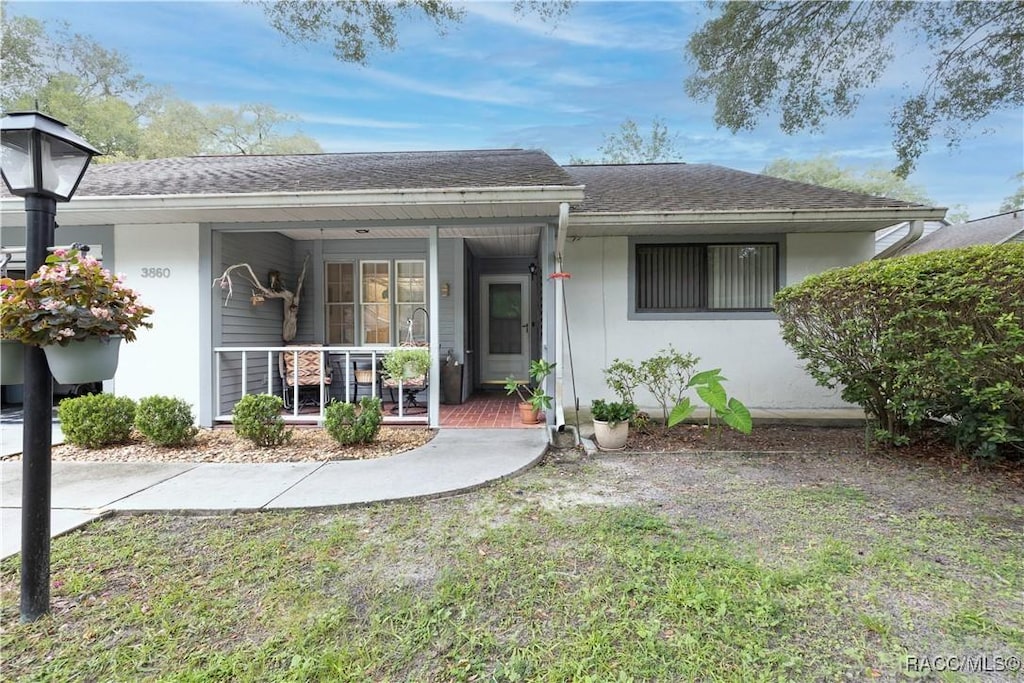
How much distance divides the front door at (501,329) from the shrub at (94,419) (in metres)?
5.21

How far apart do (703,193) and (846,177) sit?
24.1 meters

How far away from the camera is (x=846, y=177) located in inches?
957

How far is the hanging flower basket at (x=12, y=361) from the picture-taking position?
206 cm

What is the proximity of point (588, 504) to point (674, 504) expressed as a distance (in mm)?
633

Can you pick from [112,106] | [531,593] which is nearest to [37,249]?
[531,593]

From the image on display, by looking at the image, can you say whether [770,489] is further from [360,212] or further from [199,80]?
[199,80]

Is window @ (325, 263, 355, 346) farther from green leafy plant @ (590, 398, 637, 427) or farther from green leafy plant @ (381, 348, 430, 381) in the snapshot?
green leafy plant @ (590, 398, 637, 427)

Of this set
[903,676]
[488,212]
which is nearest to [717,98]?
[488,212]

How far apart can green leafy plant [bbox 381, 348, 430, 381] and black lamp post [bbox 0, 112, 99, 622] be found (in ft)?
9.99

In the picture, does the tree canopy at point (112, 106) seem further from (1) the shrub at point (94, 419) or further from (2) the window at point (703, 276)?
(2) the window at point (703, 276)

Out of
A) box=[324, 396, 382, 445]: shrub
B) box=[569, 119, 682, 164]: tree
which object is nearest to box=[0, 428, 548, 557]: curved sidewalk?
box=[324, 396, 382, 445]: shrub

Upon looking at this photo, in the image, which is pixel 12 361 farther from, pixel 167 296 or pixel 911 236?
pixel 911 236

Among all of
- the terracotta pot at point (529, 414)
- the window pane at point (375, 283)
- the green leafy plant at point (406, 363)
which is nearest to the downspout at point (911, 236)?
the terracotta pot at point (529, 414)

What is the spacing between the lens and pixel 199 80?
1209cm
